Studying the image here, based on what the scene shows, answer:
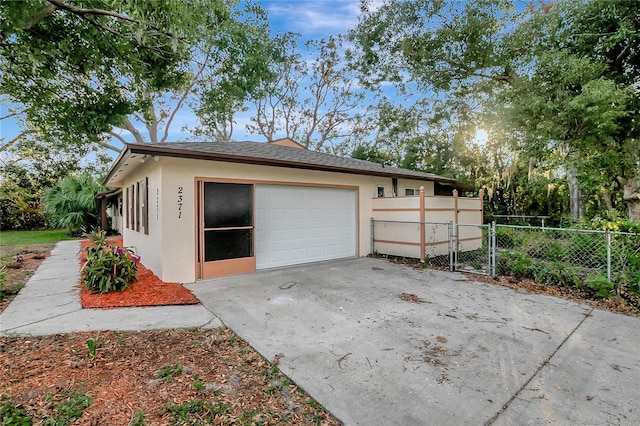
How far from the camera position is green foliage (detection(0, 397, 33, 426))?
1.98 meters

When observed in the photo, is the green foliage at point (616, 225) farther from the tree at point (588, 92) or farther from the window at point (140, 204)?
the window at point (140, 204)

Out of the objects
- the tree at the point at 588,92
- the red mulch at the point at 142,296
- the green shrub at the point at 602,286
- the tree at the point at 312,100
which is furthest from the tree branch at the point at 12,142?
the green shrub at the point at 602,286

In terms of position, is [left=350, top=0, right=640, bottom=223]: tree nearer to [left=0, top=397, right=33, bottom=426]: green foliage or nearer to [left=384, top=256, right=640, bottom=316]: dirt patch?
[left=384, top=256, right=640, bottom=316]: dirt patch

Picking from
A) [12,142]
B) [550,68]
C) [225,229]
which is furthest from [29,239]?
[550,68]

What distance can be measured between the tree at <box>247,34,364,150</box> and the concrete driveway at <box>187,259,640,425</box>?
15879 millimetres

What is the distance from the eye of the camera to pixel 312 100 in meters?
20.2

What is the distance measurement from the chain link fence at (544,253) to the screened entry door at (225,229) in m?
4.06

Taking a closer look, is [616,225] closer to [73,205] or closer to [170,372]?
[170,372]

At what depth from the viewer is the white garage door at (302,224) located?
22.7ft

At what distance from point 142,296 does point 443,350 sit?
445 centimetres

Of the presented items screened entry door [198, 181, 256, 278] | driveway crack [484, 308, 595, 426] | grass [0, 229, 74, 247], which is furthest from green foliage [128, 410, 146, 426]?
grass [0, 229, 74, 247]

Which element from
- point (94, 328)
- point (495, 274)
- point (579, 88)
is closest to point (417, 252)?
point (495, 274)

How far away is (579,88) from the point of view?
812cm

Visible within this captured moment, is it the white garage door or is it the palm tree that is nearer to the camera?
the white garage door
